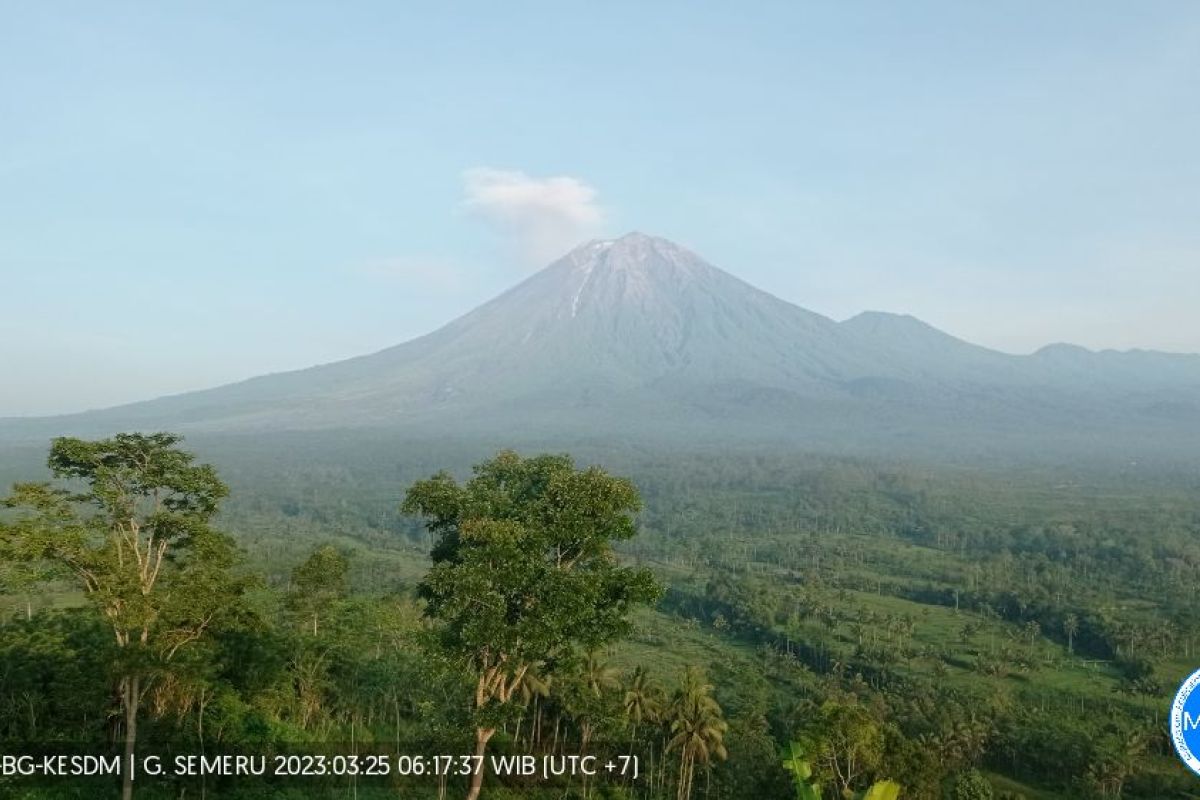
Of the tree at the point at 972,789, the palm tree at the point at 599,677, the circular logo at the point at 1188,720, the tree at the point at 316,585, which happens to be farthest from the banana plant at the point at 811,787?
the tree at the point at 972,789

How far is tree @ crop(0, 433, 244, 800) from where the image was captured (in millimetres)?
10812

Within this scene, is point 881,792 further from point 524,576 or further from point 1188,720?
point 1188,720

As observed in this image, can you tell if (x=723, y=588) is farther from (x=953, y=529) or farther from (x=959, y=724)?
(x=953, y=529)

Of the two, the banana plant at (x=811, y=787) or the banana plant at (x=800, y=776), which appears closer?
the banana plant at (x=811, y=787)

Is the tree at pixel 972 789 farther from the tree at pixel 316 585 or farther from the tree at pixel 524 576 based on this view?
the tree at pixel 316 585

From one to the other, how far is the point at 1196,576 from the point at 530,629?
270 feet

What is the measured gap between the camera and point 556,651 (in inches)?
468

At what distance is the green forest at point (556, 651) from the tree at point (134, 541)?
4 centimetres

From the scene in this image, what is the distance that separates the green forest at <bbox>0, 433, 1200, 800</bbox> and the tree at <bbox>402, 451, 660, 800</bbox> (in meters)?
0.05

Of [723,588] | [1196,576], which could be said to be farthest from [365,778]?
[1196,576]

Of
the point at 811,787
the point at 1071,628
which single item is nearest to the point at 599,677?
the point at 811,787

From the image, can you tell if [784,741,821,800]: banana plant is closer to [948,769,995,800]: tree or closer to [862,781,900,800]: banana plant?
[862,781,900,800]: banana plant

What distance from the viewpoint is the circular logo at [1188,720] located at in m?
10.2

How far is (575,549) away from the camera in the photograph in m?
12.5
